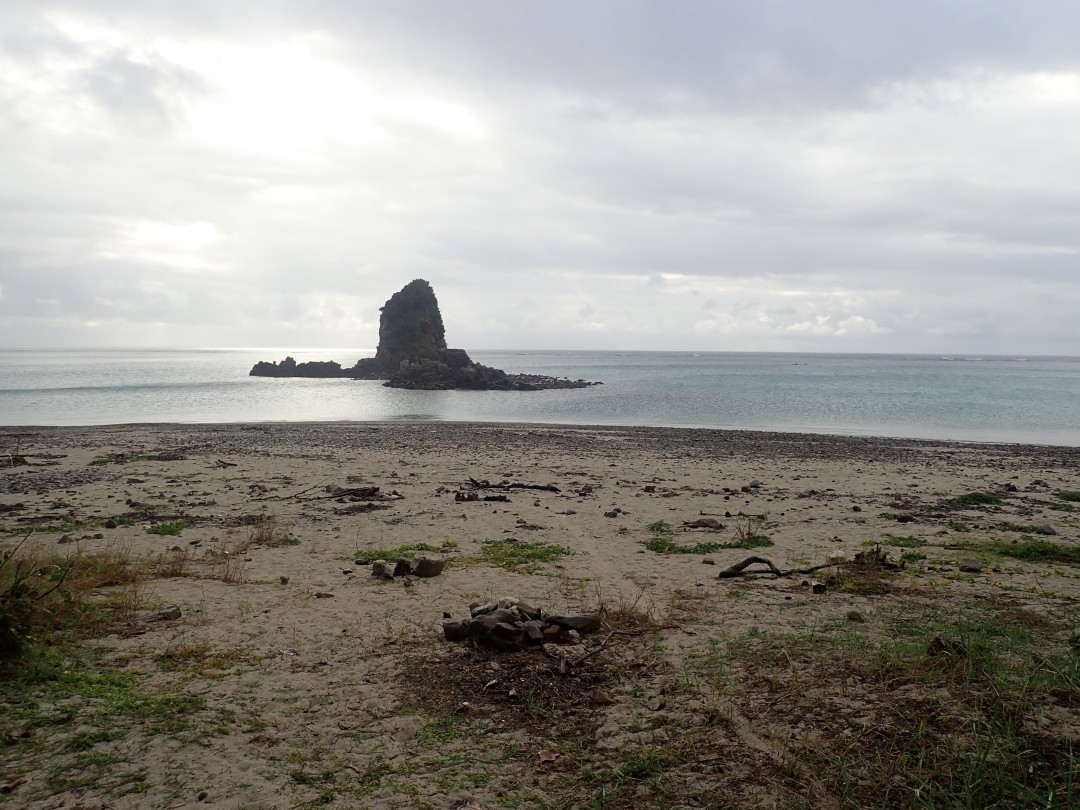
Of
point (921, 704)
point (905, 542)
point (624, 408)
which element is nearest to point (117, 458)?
point (905, 542)

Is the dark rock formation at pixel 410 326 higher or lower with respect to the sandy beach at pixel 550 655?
higher

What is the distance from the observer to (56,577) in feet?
24.8

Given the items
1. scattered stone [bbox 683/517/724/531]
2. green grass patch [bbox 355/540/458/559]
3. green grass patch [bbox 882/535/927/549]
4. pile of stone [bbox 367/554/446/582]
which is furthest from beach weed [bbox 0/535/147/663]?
green grass patch [bbox 882/535/927/549]

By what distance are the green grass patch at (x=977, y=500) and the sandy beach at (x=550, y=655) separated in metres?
0.23

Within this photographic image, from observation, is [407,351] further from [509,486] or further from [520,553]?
[520,553]

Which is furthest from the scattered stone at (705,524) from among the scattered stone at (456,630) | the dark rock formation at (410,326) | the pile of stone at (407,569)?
the dark rock formation at (410,326)

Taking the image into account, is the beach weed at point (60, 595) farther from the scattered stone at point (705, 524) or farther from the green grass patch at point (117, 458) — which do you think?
the green grass patch at point (117, 458)

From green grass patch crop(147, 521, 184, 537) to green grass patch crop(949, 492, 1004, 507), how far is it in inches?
629

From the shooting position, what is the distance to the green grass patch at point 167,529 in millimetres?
11539

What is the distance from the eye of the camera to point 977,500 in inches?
597

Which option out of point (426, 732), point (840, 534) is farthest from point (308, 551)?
point (840, 534)

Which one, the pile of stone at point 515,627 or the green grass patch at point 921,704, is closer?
the green grass patch at point 921,704

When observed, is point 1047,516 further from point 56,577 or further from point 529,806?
point 56,577

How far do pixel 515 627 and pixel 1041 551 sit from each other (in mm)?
8448
